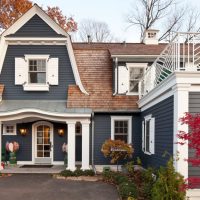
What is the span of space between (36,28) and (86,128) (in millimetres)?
5491

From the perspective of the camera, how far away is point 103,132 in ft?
51.4

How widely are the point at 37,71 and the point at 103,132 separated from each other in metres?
4.32

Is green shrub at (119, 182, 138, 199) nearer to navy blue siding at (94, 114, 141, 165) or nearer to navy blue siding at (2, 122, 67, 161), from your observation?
navy blue siding at (94, 114, 141, 165)

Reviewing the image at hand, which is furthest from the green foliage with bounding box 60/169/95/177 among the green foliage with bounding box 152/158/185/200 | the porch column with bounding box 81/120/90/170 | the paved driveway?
the green foliage with bounding box 152/158/185/200

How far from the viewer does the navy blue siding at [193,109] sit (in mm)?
8484

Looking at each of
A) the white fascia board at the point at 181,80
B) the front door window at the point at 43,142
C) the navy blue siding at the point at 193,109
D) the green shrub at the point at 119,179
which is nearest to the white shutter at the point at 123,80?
the front door window at the point at 43,142

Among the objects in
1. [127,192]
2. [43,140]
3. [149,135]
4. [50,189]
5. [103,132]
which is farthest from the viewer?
[43,140]

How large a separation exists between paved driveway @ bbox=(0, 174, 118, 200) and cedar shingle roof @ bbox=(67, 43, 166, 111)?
13.8ft

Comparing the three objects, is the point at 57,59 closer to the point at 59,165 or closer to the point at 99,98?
the point at 99,98

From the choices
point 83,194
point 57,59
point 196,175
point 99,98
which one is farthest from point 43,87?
point 196,175

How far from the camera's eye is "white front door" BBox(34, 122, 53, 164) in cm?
1650

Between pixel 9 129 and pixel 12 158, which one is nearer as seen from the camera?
pixel 12 158

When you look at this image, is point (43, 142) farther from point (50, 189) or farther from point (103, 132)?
point (50, 189)

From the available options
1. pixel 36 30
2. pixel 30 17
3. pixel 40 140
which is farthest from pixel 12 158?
pixel 30 17
